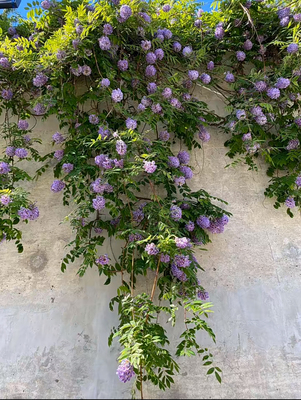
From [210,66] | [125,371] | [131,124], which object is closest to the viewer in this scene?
[125,371]

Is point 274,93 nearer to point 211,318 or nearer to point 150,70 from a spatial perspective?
point 150,70

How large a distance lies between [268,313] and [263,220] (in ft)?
2.35

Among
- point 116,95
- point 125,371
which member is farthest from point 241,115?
point 125,371

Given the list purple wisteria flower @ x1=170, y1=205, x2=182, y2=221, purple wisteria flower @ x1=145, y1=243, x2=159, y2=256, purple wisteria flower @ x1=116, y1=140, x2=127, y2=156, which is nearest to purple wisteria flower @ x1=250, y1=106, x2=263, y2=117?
purple wisteria flower @ x1=170, y1=205, x2=182, y2=221

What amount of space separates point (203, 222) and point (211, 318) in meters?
0.68

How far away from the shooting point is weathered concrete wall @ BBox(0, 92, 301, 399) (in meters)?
2.16

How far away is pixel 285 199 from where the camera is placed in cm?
263

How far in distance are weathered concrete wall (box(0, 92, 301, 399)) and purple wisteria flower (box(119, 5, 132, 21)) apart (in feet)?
4.23

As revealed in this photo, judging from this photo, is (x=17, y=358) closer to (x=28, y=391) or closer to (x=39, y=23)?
(x=28, y=391)

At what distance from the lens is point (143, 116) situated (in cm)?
245

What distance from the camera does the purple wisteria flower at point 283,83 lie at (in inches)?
104

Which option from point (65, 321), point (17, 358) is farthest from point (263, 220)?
point (17, 358)

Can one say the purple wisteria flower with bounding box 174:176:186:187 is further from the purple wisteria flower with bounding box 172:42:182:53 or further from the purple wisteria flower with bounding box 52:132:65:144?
the purple wisteria flower with bounding box 172:42:182:53

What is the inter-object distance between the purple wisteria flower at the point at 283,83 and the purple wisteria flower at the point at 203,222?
1274mm
